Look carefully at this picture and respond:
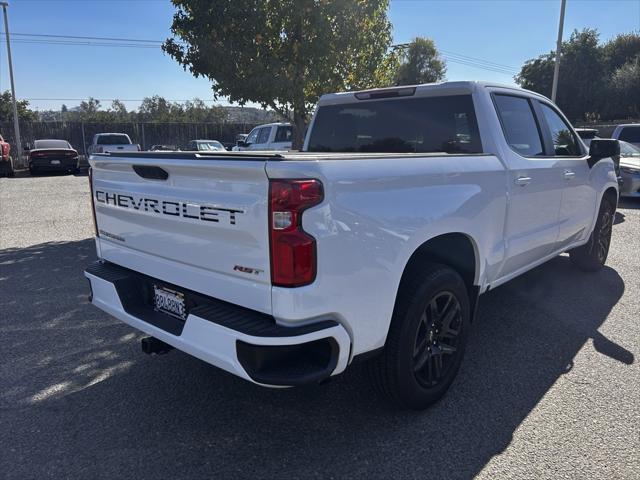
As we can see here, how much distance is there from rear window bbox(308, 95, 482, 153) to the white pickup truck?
0.01 metres

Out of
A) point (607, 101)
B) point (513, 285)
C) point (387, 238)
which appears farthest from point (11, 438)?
point (607, 101)

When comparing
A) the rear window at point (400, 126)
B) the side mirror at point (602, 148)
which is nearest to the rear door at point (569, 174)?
the side mirror at point (602, 148)

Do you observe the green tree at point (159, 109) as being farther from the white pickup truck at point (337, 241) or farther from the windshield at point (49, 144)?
the white pickup truck at point (337, 241)

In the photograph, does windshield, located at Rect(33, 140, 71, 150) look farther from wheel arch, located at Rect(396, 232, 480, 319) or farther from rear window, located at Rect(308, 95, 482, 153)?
wheel arch, located at Rect(396, 232, 480, 319)

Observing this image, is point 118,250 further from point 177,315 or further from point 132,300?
point 177,315

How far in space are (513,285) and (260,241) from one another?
13.9 feet

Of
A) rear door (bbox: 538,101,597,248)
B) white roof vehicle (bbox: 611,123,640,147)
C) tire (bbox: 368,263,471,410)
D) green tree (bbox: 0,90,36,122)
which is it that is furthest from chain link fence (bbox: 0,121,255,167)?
tire (bbox: 368,263,471,410)

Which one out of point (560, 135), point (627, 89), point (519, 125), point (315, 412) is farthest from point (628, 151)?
point (627, 89)

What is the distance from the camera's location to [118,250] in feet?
11.1

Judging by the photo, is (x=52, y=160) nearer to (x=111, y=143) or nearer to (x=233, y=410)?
(x=111, y=143)

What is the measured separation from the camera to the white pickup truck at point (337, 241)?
7.59 ft

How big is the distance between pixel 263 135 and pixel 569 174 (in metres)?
12.6

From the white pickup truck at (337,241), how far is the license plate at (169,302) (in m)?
0.01

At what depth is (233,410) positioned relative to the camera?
317 cm
